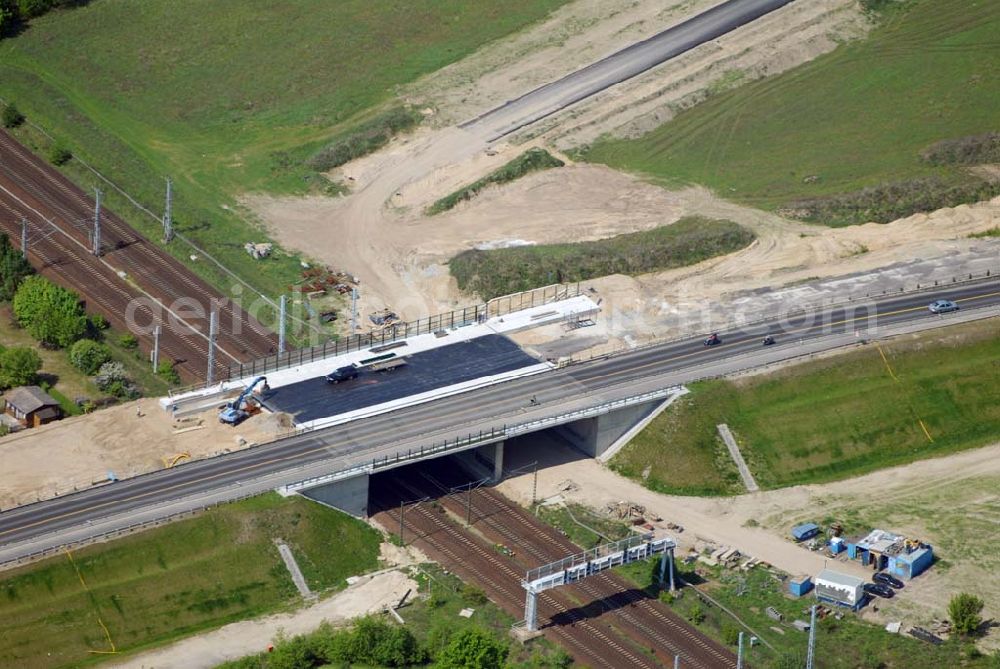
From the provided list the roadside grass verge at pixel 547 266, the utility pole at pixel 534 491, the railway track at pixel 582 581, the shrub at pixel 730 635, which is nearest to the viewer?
the railway track at pixel 582 581

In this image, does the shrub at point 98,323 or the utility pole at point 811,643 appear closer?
the utility pole at point 811,643

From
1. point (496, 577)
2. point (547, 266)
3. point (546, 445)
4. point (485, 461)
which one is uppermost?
point (547, 266)

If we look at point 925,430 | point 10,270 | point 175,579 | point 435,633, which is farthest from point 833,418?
point 10,270

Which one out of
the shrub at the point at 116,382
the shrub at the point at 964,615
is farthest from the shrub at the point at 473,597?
the shrub at the point at 116,382

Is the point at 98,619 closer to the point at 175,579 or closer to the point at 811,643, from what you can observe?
the point at 175,579

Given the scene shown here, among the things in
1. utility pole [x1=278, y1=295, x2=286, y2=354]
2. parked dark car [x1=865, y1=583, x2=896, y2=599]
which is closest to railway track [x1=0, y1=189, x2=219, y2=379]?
utility pole [x1=278, y1=295, x2=286, y2=354]

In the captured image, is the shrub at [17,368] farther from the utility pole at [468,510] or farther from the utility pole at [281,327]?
the utility pole at [468,510]
